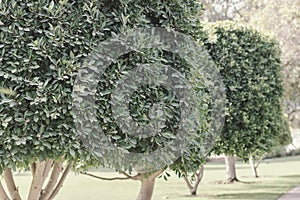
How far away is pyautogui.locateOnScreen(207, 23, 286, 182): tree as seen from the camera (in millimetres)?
9836

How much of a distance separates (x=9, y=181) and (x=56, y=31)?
247 centimetres

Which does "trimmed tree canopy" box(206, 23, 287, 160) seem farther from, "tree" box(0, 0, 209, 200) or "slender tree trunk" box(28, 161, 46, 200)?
"tree" box(0, 0, 209, 200)

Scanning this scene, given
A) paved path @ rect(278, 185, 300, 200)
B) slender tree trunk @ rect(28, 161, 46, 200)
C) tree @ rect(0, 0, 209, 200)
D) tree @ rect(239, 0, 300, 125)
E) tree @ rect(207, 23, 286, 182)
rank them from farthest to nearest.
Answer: tree @ rect(239, 0, 300, 125), paved path @ rect(278, 185, 300, 200), tree @ rect(207, 23, 286, 182), slender tree trunk @ rect(28, 161, 46, 200), tree @ rect(0, 0, 209, 200)

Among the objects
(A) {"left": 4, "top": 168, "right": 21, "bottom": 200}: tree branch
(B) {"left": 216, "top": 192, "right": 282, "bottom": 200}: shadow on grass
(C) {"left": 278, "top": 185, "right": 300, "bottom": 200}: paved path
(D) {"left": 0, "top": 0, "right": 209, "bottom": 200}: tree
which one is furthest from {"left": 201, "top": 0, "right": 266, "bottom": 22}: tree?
(D) {"left": 0, "top": 0, "right": 209, "bottom": 200}: tree

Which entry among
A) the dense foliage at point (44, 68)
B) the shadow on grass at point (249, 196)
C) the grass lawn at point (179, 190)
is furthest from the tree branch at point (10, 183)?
the shadow on grass at point (249, 196)

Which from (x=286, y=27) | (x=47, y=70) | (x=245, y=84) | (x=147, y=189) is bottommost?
(x=147, y=189)

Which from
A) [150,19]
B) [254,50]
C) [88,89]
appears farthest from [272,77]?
[88,89]

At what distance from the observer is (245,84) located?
9953 millimetres

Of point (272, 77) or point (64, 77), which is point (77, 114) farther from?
point (272, 77)

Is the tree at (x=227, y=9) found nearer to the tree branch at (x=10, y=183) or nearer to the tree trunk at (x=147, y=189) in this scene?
the tree trunk at (x=147, y=189)

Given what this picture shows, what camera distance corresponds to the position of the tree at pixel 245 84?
387 inches

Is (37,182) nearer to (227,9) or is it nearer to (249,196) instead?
(249,196)

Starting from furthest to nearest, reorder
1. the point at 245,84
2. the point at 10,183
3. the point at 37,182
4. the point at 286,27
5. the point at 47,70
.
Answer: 1. the point at 286,27
2. the point at 245,84
3. the point at 10,183
4. the point at 37,182
5. the point at 47,70

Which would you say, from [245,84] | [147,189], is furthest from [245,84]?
[147,189]
